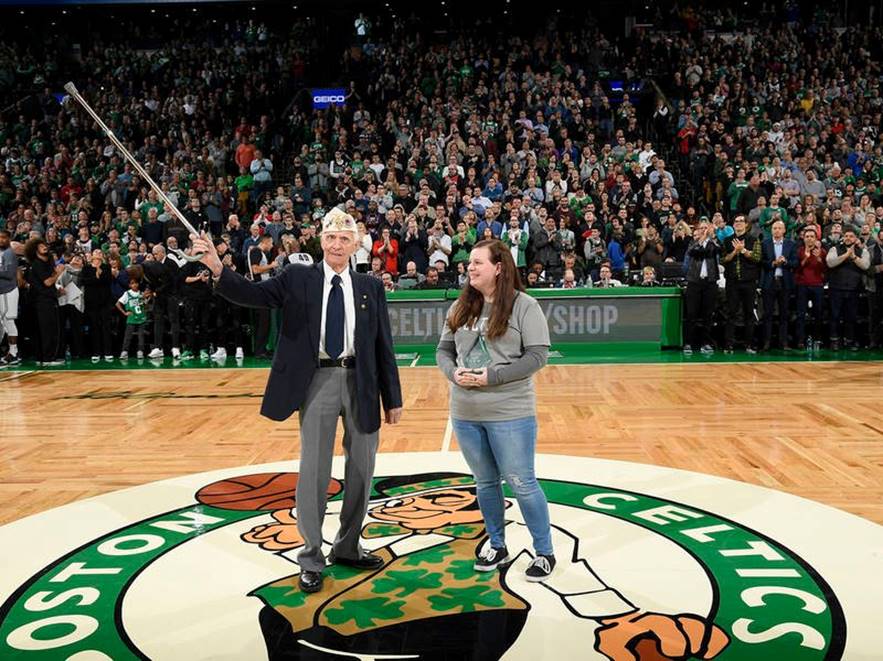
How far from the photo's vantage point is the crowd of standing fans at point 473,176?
11.8 meters

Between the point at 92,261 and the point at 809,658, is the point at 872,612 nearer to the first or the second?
the point at 809,658

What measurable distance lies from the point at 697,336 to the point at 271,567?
9.29 meters

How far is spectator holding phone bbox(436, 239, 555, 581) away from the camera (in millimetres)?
3734

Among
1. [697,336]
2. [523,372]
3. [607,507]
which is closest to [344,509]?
[523,372]

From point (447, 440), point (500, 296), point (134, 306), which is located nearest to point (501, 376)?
point (500, 296)

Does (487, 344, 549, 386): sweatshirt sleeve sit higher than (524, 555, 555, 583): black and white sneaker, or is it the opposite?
(487, 344, 549, 386): sweatshirt sleeve

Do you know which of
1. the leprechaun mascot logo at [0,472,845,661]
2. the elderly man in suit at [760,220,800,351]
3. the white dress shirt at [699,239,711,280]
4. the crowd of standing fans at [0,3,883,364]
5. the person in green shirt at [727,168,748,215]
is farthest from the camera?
the person in green shirt at [727,168,748,215]

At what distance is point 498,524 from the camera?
4.00 m

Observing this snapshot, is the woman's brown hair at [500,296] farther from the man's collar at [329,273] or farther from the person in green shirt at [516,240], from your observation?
the person in green shirt at [516,240]

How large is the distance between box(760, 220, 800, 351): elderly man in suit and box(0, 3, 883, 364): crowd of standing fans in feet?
0.11

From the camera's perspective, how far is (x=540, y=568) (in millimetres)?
3785

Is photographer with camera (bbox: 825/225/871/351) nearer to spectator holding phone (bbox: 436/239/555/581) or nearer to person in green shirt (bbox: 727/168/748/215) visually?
person in green shirt (bbox: 727/168/748/215)

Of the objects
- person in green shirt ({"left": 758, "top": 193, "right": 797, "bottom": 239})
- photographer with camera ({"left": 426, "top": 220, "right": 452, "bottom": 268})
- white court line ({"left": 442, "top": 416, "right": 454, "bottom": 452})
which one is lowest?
white court line ({"left": 442, "top": 416, "right": 454, "bottom": 452})

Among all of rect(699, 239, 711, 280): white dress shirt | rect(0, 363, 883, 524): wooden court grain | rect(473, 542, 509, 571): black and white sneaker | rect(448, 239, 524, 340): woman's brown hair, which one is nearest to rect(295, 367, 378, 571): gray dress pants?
rect(448, 239, 524, 340): woman's brown hair
